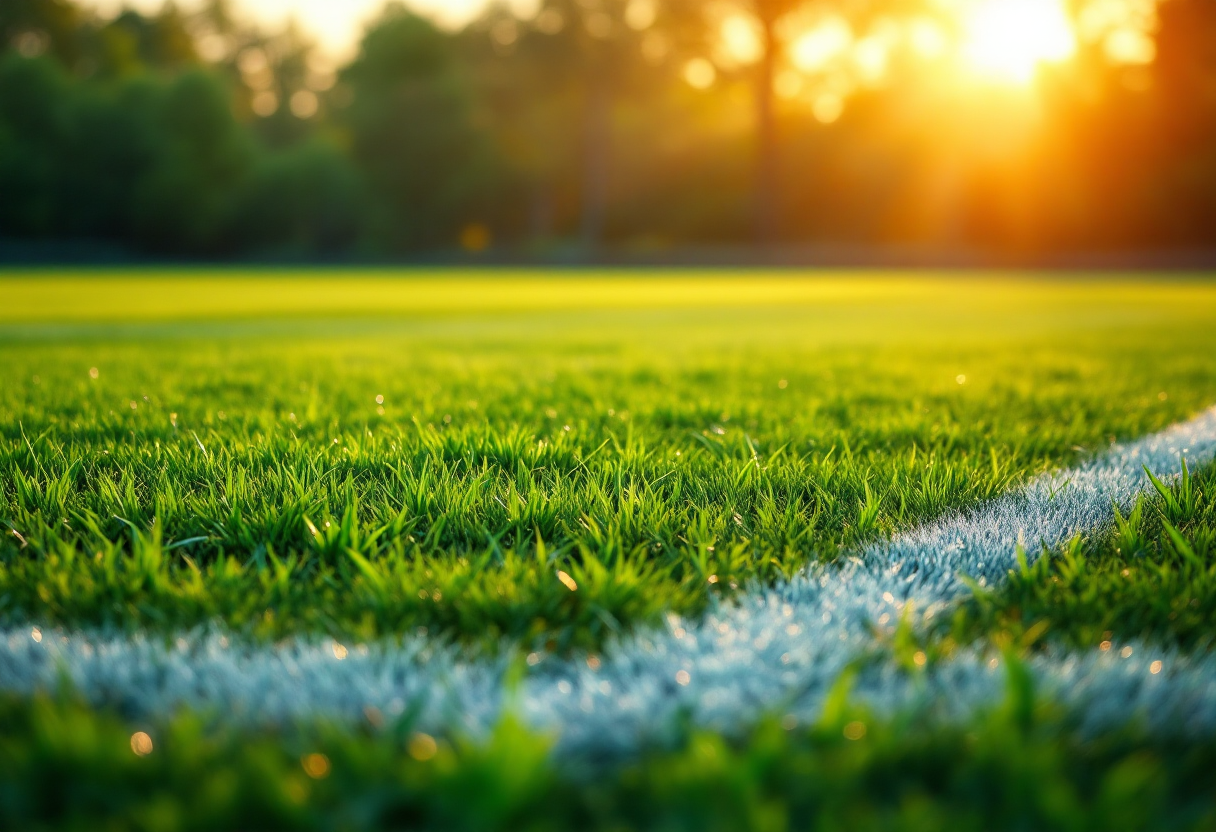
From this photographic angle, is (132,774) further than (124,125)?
No

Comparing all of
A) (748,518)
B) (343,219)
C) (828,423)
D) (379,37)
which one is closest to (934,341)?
(828,423)

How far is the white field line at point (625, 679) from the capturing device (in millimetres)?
911

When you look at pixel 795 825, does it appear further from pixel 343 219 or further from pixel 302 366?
pixel 343 219

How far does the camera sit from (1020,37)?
29984 millimetres

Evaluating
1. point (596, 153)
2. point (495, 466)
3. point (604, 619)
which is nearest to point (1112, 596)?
point (604, 619)

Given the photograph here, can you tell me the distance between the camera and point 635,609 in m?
1.16

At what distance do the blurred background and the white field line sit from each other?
31.6m

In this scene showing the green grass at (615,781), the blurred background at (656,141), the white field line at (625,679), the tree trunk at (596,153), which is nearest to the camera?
the green grass at (615,781)

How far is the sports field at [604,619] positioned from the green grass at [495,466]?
1cm

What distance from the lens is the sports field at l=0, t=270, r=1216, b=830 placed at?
2.54ft

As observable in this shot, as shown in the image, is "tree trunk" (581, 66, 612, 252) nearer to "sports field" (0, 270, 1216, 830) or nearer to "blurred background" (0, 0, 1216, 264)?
"blurred background" (0, 0, 1216, 264)

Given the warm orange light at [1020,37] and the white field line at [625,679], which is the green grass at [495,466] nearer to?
the white field line at [625,679]

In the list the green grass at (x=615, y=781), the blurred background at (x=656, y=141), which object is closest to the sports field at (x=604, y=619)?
the green grass at (x=615, y=781)

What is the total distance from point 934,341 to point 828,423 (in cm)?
353
